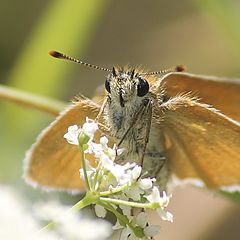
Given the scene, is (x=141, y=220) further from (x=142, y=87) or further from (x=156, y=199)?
(x=142, y=87)

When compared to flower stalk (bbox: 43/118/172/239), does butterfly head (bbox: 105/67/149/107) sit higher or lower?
higher

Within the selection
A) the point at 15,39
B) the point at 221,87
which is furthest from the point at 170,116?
the point at 15,39

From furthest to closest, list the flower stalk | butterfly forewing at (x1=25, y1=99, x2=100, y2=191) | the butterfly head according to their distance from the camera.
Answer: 1. butterfly forewing at (x1=25, y1=99, x2=100, y2=191)
2. the butterfly head
3. the flower stalk

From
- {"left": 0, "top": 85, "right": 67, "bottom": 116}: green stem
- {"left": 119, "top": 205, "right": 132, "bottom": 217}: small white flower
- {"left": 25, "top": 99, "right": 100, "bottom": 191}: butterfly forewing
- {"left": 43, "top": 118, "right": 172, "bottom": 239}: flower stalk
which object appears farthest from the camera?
{"left": 0, "top": 85, "right": 67, "bottom": 116}: green stem

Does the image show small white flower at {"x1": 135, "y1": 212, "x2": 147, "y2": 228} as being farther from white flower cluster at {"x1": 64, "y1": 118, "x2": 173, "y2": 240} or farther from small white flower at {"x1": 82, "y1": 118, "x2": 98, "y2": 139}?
small white flower at {"x1": 82, "y1": 118, "x2": 98, "y2": 139}

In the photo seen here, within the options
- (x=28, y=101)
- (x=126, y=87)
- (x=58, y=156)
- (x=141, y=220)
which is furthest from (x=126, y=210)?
(x=28, y=101)

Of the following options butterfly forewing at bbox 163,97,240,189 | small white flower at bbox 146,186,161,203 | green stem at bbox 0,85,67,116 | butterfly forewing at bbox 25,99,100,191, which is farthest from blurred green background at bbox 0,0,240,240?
small white flower at bbox 146,186,161,203
